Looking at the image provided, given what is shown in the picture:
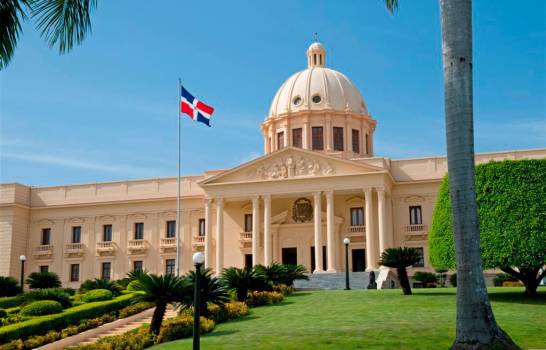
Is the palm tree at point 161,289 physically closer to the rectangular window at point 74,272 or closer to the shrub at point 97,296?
the shrub at point 97,296

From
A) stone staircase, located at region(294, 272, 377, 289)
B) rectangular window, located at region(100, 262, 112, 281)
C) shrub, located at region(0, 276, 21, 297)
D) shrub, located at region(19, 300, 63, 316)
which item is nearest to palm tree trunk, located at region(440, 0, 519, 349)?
shrub, located at region(19, 300, 63, 316)

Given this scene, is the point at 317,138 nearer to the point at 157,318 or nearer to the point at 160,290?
the point at 157,318

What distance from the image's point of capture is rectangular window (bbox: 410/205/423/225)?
4938 cm

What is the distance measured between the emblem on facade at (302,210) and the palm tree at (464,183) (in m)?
38.8

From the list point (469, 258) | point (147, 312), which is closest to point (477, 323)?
point (469, 258)

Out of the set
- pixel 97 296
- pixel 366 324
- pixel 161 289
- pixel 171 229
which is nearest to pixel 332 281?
pixel 97 296

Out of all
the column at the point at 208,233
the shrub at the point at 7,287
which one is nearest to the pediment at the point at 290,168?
the column at the point at 208,233

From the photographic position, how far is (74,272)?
56.5m

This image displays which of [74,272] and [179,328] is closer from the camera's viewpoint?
[179,328]

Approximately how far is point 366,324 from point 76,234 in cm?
4231

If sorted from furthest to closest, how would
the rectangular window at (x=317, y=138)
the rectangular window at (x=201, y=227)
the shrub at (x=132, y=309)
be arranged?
the rectangular window at (x=317, y=138) → the rectangular window at (x=201, y=227) → the shrub at (x=132, y=309)

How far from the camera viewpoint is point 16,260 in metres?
56.0

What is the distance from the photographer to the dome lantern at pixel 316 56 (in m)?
64.2

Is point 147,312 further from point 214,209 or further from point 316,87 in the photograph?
point 316,87
